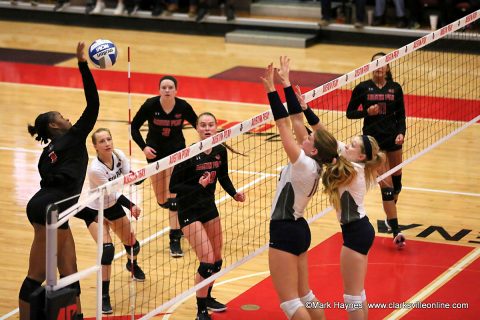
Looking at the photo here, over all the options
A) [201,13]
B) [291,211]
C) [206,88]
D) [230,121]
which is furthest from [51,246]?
[201,13]

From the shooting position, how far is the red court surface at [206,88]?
17359 mm

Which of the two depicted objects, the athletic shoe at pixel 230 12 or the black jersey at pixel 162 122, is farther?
the athletic shoe at pixel 230 12

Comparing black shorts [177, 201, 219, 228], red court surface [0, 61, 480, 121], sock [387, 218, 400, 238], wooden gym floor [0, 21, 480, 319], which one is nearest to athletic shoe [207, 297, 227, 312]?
wooden gym floor [0, 21, 480, 319]

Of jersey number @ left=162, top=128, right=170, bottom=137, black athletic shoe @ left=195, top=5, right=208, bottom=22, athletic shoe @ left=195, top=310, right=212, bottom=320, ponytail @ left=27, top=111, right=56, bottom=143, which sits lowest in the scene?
athletic shoe @ left=195, top=310, right=212, bottom=320

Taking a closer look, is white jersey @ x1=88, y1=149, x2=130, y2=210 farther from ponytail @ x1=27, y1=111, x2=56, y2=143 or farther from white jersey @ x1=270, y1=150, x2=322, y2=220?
white jersey @ x1=270, y1=150, x2=322, y2=220

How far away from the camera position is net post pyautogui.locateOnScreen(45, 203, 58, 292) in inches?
284

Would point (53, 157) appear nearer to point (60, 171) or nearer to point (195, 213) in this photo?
point (60, 171)

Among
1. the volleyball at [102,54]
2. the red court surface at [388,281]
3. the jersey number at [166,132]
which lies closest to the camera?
the red court surface at [388,281]

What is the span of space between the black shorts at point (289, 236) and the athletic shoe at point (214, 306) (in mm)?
1903

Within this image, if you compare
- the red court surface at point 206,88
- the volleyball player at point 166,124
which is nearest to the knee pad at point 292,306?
the volleyball player at point 166,124

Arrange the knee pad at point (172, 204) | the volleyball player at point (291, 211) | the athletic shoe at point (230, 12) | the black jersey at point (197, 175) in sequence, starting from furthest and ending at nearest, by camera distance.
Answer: the athletic shoe at point (230, 12) → the knee pad at point (172, 204) → the black jersey at point (197, 175) → the volleyball player at point (291, 211)

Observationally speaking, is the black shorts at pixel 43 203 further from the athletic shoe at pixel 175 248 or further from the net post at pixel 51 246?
the athletic shoe at pixel 175 248

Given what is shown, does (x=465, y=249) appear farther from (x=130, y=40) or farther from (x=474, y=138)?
(x=130, y=40)

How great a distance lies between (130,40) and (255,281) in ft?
45.0
